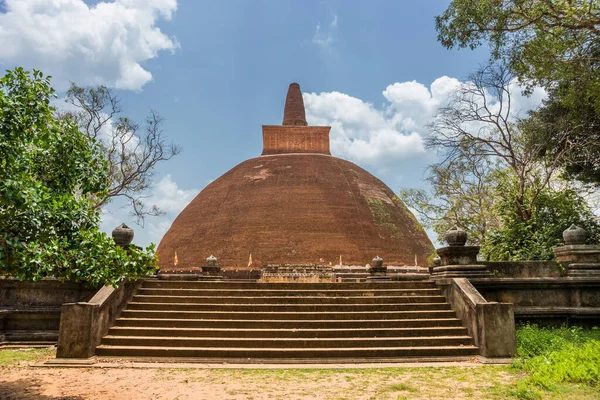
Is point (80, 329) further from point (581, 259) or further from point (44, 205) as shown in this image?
point (581, 259)

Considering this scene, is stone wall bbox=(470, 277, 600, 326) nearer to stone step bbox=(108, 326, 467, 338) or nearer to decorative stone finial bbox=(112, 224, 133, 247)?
stone step bbox=(108, 326, 467, 338)

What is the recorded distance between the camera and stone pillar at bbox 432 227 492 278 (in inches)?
327

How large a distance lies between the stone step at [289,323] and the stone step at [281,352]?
70 centimetres

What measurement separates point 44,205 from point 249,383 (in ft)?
10.2

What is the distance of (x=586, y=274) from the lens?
27.3 feet

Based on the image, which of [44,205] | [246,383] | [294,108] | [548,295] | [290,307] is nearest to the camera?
[44,205]

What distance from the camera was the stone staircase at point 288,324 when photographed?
6621 millimetres

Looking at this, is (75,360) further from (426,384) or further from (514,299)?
(514,299)

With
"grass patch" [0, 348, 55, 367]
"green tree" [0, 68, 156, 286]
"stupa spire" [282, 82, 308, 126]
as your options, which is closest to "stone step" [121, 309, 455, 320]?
"grass patch" [0, 348, 55, 367]

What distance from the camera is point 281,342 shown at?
688 centimetres

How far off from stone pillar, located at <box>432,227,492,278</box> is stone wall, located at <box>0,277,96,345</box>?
6.91 metres

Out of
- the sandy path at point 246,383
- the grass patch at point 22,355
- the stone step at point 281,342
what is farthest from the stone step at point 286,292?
the sandy path at point 246,383

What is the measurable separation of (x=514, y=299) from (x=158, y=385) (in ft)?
21.4

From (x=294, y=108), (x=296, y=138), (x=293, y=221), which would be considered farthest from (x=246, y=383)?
(x=294, y=108)
